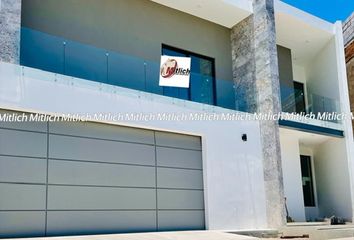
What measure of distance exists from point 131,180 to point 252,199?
4615 millimetres

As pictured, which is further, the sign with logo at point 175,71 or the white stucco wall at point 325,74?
the white stucco wall at point 325,74

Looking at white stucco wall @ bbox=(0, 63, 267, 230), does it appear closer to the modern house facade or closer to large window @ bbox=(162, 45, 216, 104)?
large window @ bbox=(162, 45, 216, 104)

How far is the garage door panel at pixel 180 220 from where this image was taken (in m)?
13.2

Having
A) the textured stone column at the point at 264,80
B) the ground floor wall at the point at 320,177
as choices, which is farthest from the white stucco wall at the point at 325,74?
the textured stone column at the point at 264,80

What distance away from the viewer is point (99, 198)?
1195 centimetres

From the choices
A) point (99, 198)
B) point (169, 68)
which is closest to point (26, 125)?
point (99, 198)

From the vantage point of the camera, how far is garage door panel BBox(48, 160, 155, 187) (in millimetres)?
11401

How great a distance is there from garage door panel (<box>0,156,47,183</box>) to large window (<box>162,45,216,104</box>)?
4.91 m

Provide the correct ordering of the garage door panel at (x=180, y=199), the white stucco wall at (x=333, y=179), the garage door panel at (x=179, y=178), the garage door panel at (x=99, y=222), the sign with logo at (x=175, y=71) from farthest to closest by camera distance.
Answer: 1. the white stucco wall at (x=333, y=179)
2. the sign with logo at (x=175, y=71)
3. the garage door panel at (x=179, y=178)
4. the garage door panel at (x=180, y=199)
5. the garage door panel at (x=99, y=222)

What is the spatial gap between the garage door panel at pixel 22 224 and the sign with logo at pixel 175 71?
19.5ft

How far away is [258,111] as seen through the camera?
16.5 m

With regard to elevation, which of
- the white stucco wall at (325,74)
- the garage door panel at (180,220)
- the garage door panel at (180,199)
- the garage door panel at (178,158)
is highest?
the white stucco wall at (325,74)

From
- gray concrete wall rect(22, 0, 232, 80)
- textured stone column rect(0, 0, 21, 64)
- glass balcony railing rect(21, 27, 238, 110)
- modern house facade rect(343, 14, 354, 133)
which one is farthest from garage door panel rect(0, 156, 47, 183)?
modern house facade rect(343, 14, 354, 133)

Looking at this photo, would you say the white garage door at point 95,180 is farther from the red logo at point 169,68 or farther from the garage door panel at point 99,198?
the red logo at point 169,68
